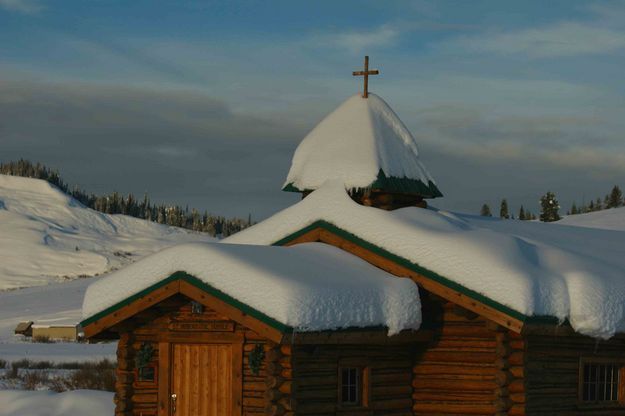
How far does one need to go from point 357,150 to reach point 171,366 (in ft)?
18.6

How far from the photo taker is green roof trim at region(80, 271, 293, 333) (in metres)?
15.6

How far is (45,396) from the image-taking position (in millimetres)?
23859

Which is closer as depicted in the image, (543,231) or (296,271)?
(296,271)

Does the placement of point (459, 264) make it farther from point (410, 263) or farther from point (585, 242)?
point (585, 242)

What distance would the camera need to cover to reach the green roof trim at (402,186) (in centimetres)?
2000

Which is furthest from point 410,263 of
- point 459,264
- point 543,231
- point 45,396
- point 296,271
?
point 45,396

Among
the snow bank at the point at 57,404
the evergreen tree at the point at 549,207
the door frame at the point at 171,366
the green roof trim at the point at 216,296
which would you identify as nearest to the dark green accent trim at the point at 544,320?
the green roof trim at the point at 216,296

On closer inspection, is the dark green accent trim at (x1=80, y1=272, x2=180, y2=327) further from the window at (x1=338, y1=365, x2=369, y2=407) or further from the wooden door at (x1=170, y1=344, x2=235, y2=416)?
the window at (x1=338, y1=365, x2=369, y2=407)

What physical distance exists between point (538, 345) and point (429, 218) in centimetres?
Result: 327

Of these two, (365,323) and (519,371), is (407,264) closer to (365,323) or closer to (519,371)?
(365,323)

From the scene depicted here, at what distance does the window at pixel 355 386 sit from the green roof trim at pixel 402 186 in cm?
392

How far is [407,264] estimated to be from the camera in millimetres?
17672

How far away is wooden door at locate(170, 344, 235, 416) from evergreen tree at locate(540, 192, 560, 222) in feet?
237

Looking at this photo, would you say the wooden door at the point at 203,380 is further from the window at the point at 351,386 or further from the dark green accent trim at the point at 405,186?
the dark green accent trim at the point at 405,186
